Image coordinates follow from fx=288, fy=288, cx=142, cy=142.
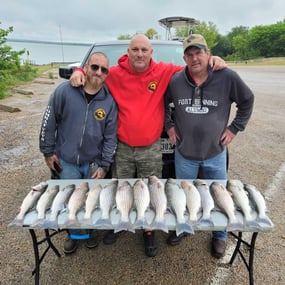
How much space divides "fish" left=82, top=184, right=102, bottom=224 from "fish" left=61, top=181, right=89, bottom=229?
6cm

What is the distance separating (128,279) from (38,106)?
32.7ft

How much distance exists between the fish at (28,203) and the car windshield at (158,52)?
2.67 meters

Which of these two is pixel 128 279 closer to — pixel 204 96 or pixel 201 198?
pixel 201 198

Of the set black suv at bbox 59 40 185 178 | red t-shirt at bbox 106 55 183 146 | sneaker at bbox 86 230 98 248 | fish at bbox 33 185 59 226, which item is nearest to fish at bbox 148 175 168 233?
red t-shirt at bbox 106 55 183 146

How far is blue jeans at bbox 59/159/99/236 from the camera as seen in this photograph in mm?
3189

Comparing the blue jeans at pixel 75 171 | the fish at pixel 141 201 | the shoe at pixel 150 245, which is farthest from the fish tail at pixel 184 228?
the blue jeans at pixel 75 171

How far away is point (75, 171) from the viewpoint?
3215mm

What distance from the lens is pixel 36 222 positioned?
2.32 m

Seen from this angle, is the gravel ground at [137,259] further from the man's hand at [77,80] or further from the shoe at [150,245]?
the man's hand at [77,80]

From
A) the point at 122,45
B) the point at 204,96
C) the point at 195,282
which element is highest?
the point at 122,45

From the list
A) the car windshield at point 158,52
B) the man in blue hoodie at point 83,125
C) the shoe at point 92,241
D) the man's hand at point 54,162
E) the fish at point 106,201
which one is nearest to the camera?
the fish at point 106,201

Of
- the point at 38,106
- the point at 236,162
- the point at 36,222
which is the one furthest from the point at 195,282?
the point at 38,106

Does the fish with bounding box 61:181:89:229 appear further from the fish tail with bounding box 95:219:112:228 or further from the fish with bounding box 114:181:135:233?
the fish with bounding box 114:181:135:233

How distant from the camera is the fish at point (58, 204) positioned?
229 cm
